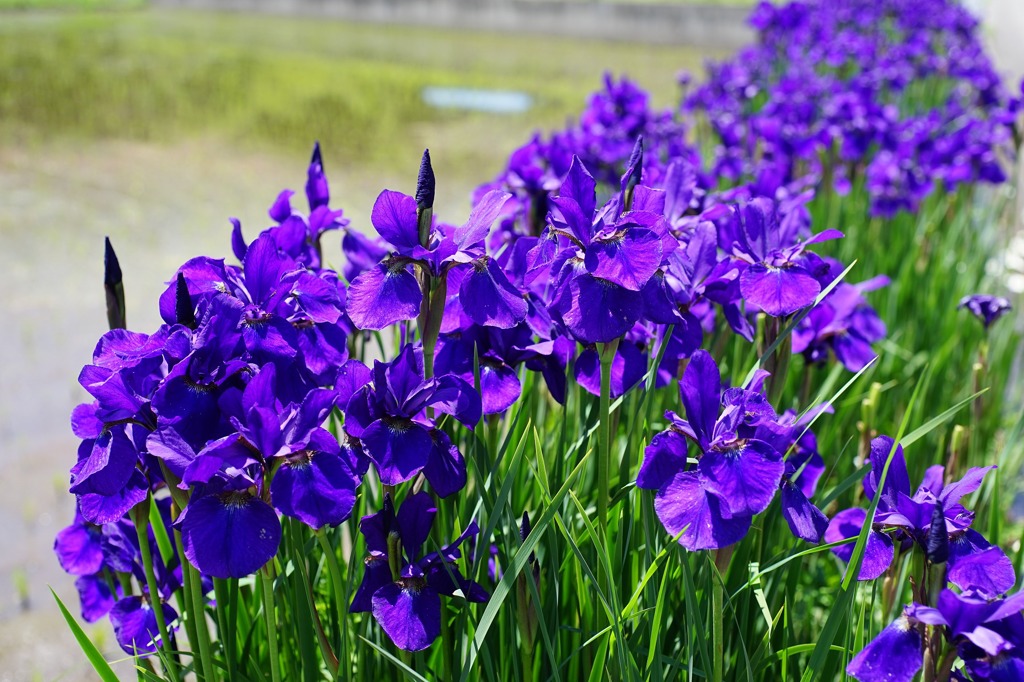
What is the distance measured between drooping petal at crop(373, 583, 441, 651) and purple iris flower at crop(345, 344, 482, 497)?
8.2 inches

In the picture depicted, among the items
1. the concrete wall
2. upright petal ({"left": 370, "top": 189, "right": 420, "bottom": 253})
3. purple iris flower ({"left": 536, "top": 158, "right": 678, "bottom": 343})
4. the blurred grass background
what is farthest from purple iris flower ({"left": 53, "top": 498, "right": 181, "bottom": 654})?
the concrete wall

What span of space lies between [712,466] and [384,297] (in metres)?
0.51

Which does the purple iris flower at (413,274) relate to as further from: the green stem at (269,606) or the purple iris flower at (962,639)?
the purple iris flower at (962,639)

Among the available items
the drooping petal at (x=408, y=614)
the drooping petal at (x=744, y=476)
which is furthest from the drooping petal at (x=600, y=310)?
the drooping petal at (x=408, y=614)

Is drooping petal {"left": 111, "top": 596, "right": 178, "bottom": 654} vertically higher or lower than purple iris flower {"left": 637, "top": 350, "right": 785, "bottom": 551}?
lower

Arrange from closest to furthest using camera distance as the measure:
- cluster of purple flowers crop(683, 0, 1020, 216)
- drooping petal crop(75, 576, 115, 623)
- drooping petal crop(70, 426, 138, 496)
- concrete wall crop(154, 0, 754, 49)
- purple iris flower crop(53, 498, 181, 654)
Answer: drooping petal crop(70, 426, 138, 496) < purple iris flower crop(53, 498, 181, 654) < drooping petal crop(75, 576, 115, 623) < cluster of purple flowers crop(683, 0, 1020, 216) < concrete wall crop(154, 0, 754, 49)

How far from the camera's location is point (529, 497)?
70.9 inches

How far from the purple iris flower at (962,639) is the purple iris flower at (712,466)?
215 millimetres

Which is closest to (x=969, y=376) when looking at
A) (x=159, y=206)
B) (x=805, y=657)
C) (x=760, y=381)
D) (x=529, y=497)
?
(x=805, y=657)

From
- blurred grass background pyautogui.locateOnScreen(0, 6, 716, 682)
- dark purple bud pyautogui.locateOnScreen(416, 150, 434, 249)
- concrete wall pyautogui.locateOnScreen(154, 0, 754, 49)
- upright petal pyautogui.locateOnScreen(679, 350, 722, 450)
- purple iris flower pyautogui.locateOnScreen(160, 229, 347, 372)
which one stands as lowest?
blurred grass background pyautogui.locateOnScreen(0, 6, 716, 682)

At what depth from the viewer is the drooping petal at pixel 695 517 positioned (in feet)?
3.78

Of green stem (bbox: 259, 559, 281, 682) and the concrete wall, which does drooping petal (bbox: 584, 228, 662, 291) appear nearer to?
green stem (bbox: 259, 559, 281, 682)

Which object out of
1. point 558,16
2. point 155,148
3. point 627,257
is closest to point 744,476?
point 627,257

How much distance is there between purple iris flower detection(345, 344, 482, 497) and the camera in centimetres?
121
